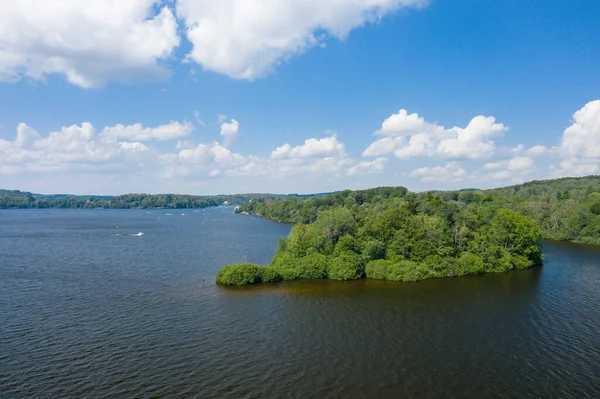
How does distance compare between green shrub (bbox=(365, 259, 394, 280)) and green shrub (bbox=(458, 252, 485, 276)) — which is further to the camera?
green shrub (bbox=(458, 252, 485, 276))

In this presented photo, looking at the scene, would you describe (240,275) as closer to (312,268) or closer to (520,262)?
(312,268)

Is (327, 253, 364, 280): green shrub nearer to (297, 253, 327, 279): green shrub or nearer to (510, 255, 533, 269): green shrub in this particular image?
(297, 253, 327, 279): green shrub

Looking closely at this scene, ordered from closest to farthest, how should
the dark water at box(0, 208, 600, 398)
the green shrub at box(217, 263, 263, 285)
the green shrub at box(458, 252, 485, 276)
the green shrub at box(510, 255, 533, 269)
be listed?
the dark water at box(0, 208, 600, 398) < the green shrub at box(217, 263, 263, 285) < the green shrub at box(458, 252, 485, 276) < the green shrub at box(510, 255, 533, 269)

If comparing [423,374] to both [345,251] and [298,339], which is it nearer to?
[298,339]

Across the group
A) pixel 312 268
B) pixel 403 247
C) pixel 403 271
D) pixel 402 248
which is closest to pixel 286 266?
pixel 312 268

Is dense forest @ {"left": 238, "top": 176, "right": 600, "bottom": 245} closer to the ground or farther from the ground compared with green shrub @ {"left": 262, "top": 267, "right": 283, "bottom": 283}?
farther from the ground

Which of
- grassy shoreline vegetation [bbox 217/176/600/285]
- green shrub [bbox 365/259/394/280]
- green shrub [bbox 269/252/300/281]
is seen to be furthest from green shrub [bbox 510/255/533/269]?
green shrub [bbox 269/252/300/281]

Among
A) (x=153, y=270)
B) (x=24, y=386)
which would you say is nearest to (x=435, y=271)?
(x=153, y=270)
